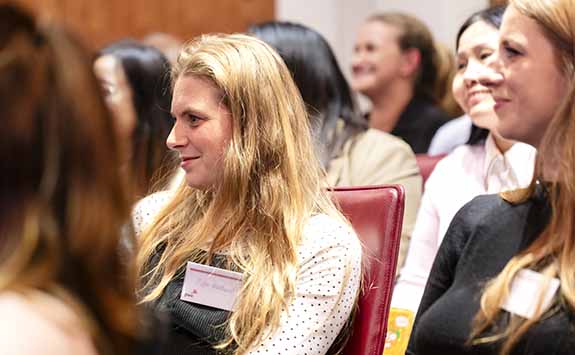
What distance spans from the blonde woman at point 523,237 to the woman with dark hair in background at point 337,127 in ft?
3.04

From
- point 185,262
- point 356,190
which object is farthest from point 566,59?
point 185,262

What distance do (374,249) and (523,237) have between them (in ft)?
1.20

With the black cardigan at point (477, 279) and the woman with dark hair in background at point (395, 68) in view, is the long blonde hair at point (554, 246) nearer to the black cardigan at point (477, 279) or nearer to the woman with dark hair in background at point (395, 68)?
the black cardigan at point (477, 279)

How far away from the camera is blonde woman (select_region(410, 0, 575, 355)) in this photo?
5.39 feet

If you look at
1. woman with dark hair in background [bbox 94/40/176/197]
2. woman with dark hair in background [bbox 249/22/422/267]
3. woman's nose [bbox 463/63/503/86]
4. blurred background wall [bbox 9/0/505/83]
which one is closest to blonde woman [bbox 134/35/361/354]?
woman's nose [bbox 463/63/503/86]

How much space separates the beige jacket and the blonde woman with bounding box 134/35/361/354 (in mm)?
710

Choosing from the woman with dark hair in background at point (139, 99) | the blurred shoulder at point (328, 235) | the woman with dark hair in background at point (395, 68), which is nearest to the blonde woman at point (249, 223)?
the blurred shoulder at point (328, 235)

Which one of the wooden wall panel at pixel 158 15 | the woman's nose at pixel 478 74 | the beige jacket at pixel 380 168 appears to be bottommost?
the wooden wall panel at pixel 158 15

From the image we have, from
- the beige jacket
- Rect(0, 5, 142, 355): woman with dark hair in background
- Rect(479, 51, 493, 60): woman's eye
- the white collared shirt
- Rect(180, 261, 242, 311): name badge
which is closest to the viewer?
Rect(0, 5, 142, 355): woman with dark hair in background

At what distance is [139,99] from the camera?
11.8 feet

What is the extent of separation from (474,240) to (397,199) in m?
0.27

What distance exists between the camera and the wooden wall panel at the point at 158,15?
5254mm

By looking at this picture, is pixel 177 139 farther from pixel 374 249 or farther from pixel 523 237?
pixel 523 237

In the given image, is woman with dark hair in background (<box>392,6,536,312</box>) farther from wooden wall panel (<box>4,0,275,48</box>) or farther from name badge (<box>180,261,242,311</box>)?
wooden wall panel (<box>4,0,275,48</box>)
